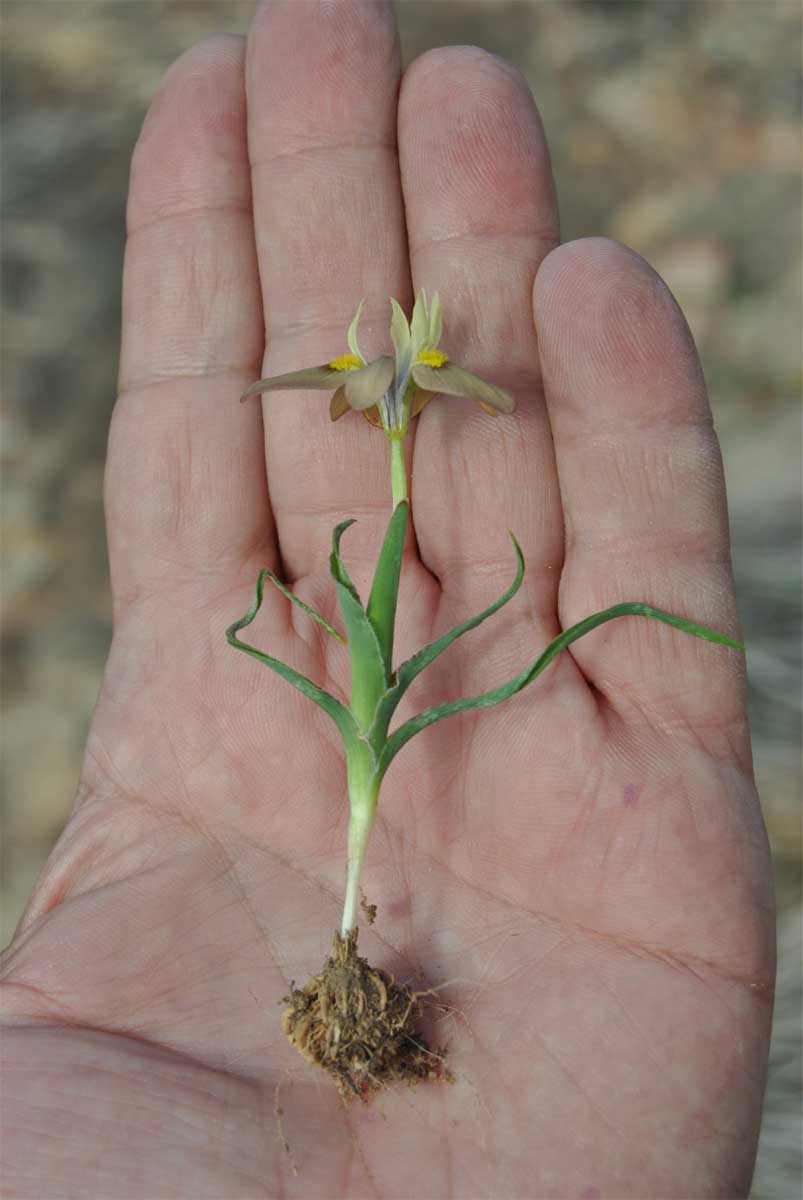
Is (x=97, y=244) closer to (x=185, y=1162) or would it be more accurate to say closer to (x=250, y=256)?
(x=250, y=256)

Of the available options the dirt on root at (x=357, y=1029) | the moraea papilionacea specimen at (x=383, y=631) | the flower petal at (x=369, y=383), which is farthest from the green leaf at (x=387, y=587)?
the dirt on root at (x=357, y=1029)

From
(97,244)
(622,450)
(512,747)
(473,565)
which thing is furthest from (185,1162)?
(97,244)

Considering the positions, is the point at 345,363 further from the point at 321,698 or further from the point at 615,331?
the point at 321,698

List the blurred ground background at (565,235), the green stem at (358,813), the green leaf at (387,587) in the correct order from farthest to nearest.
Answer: the blurred ground background at (565,235), the green leaf at (387,587), the green stem at (358,813)

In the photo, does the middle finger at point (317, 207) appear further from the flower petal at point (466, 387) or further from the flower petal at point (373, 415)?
the flower petal at point (466, 387)

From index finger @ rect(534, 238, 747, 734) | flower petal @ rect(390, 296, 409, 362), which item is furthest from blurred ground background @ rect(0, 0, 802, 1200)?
flower petal @ rect(390, 296, 409, 362)

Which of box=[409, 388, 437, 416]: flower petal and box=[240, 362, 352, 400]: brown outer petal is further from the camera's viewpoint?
box=[409, 388, 437, 416]: flower petal

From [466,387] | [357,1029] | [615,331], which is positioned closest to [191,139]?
[466,387]

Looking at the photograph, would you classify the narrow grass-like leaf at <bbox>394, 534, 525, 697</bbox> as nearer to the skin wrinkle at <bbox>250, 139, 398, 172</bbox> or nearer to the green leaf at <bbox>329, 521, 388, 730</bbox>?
the green leaf at <bbox>329, 521, 388, 730</bbox>
